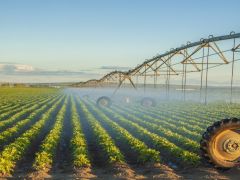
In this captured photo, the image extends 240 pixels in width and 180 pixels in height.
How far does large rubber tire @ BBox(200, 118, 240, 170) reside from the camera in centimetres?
1181

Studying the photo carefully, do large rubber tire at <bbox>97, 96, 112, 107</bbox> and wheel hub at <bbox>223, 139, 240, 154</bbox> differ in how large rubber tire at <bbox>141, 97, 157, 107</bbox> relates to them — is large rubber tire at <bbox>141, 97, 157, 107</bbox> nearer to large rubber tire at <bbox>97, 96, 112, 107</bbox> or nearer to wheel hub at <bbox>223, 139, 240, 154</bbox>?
large rubber tire at <bbox>97, 96, 112, 107</bbox>

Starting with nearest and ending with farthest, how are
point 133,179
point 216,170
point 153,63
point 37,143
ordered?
point 133,179 → point 216,170 → point 37,143 → point 153,63

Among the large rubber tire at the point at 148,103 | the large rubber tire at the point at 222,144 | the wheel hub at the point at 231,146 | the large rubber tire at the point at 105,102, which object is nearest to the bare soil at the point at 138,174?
the large rubber tire at the point at 222,144

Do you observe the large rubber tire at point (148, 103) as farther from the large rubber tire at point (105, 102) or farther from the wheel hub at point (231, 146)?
the wheel hub at point (231, 146)

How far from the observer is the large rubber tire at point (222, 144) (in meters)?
11.8

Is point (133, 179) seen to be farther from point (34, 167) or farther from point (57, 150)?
point (57, 150)

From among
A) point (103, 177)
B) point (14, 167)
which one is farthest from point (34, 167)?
point (103, 177)

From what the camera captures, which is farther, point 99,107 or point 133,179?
point 99,107

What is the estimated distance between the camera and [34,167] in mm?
13180

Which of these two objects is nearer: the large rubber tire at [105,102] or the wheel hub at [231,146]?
the wheel hub at [231,146]

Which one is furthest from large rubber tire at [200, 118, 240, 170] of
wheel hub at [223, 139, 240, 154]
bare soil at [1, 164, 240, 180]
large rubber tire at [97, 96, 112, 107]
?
large rubber tire at [97, 96, 112, 107]

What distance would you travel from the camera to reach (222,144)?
12.0 meters

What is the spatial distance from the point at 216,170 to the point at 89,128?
43.8 feet

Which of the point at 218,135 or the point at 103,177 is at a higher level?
the point at 218,135
